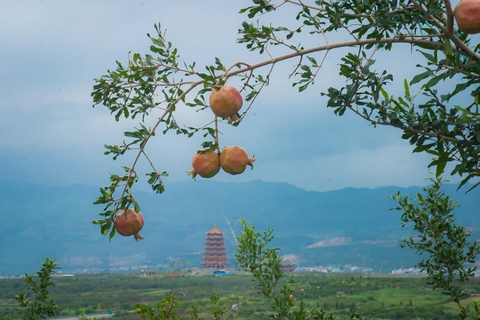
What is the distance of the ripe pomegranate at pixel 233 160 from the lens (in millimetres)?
1246

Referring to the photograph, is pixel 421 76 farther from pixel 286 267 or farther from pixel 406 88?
pixel 286 267

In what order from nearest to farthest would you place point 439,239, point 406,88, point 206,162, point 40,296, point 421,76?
point 421,76
point 206,162
point 406,88
point 439,239
point 40,296

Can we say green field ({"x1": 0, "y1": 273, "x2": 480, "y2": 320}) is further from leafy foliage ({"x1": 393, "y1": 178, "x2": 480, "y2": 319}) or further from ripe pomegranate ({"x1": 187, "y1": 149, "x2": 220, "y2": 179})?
ripe pomegranate ({"x1": 187, "y1": 149, "x2": 220, "y2": 179})

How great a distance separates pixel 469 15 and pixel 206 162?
0.69 metres

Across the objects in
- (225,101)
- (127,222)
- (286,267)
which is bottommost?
(286,267)

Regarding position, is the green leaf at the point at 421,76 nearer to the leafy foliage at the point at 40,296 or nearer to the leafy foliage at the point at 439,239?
the leafy foliage at the point at 439,239

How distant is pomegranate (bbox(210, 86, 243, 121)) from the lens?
1.18 m

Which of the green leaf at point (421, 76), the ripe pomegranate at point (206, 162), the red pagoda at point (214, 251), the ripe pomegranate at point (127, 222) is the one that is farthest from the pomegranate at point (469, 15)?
the red pagoda at point (214, 251)

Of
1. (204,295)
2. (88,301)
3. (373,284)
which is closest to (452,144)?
(373,284)

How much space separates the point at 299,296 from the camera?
899cm

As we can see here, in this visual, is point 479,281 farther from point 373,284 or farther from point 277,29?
point 277,29

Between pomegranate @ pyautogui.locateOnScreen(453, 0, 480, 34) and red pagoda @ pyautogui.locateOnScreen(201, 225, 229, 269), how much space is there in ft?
92.2

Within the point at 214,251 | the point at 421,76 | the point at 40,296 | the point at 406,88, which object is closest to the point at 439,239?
the point at 406,88

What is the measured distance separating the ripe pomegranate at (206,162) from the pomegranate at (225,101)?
0.38 feet
